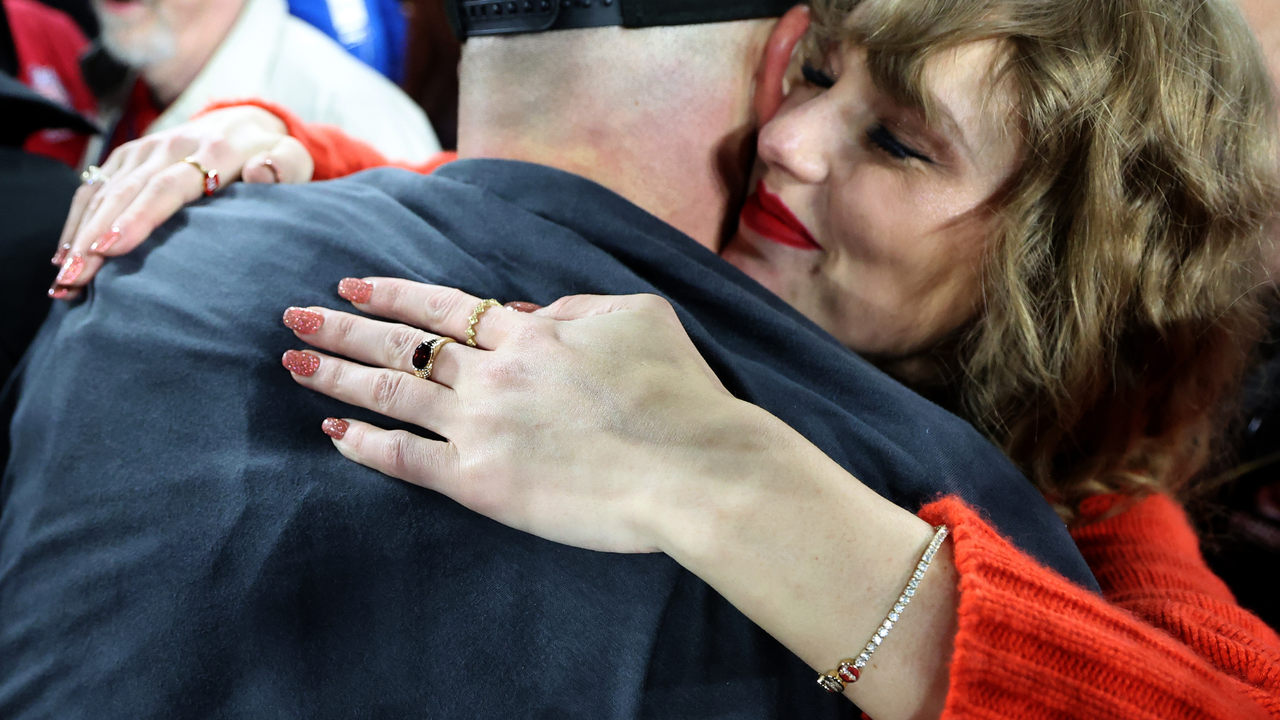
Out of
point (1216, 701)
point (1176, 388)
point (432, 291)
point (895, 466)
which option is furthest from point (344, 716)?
point (1176, 388)

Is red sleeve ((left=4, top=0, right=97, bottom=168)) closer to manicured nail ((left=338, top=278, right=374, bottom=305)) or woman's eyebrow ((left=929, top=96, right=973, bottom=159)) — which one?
manicured nail ((left=338, top=278, right=374, bottom=305))

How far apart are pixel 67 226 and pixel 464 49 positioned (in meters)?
0.53

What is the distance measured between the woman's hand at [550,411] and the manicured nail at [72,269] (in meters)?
0.31

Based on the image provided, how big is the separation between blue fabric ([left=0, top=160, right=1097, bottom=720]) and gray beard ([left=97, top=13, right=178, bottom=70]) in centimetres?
150

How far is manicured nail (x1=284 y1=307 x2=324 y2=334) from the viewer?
30.7 inches

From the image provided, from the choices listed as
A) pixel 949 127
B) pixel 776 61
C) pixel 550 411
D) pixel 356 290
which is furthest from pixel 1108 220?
pixel 356 290

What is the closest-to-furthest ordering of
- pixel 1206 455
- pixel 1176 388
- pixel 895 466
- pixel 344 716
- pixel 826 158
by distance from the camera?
pixel 344 716, pixel 895 466, pixel 826 158, pixel 1176 388, pixel 1206 455

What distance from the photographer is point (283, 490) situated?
694 millimetres

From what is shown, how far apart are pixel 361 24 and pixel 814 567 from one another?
2.30 meters

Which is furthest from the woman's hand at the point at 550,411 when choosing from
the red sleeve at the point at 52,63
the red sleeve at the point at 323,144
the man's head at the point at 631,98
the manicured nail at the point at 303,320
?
the red sleeve at the point at 52,63

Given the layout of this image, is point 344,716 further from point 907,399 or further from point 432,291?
point 907,399

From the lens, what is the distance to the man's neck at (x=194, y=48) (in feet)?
6.91

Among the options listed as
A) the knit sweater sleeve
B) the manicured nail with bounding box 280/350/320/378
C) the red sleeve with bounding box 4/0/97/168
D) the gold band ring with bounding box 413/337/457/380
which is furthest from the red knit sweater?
the red sleeve with bounding box 4/0/97/168

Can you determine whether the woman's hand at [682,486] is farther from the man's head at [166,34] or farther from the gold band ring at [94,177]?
the man's head at [166,34]
